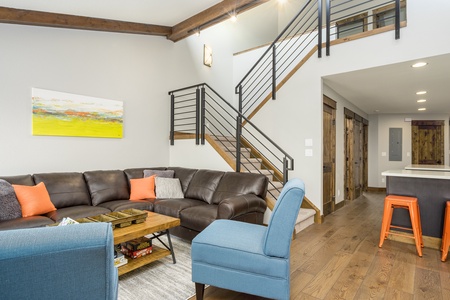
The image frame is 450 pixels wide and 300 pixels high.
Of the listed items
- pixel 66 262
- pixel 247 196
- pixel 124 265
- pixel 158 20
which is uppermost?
pixel 158 20

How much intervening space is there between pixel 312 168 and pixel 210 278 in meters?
3.00

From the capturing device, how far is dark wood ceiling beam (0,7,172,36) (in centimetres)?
318

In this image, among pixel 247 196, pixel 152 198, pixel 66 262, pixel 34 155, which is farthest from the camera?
pixel 152 198

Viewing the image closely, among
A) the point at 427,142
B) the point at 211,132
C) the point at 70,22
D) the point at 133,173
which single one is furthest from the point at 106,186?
the point at 427,142

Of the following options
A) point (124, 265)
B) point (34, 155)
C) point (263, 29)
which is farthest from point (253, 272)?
point (263, 29)

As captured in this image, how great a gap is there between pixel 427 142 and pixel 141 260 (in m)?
8.50

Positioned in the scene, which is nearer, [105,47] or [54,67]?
[54,67]

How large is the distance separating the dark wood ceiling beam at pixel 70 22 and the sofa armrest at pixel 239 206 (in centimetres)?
329

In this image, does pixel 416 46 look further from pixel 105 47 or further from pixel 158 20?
pixel 105 47

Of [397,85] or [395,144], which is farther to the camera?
[395,144]

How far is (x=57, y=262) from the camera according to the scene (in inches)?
33.3

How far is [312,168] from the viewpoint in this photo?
4.33 metres

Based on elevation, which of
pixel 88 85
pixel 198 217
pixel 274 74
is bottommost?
pixel 198 217

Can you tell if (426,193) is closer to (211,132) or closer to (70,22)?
(211,132)
